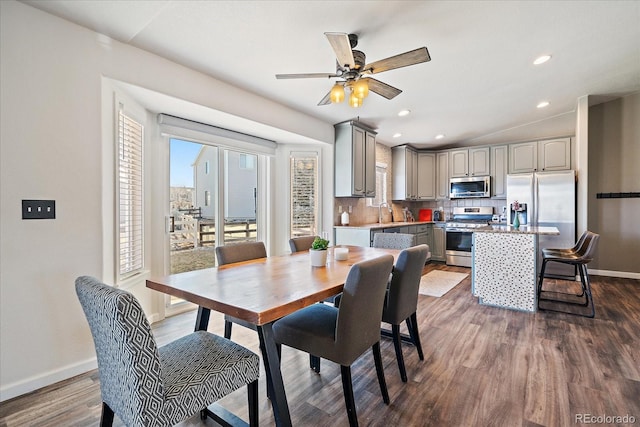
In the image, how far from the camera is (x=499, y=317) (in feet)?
10.4

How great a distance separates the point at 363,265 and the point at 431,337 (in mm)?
1716

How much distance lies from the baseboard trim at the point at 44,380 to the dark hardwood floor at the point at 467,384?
4 centimetres

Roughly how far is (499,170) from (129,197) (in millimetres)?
→ 5892

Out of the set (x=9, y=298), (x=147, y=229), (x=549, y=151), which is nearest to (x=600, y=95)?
(x=549, y=151)

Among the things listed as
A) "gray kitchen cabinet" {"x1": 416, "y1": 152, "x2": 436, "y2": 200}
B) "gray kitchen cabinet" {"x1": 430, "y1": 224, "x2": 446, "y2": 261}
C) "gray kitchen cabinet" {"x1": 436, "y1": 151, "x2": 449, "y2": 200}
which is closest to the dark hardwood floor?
"gray kitchen cabinet" {"x1": 430, "y1": 224, "x2": 446, "y2": 261}

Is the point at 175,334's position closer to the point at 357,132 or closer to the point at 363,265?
the point at 363,265

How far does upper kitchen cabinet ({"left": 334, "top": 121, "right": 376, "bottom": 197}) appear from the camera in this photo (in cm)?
446

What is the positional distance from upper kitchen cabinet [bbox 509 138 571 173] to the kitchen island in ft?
8.00

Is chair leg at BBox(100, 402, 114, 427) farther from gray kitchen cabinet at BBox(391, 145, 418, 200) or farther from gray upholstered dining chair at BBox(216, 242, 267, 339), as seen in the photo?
gray kitchen cabinet at BBox(391, 145, 418, 200)

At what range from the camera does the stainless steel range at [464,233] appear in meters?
5.52

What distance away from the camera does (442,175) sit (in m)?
6.30

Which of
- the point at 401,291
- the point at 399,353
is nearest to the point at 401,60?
the point at 401,291

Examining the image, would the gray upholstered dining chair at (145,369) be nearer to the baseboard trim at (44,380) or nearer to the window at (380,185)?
the baseboard trim at (44,380)

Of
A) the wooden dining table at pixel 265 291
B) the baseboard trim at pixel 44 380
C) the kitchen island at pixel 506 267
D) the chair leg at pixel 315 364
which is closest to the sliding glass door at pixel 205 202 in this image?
the baseboard trim at pixel 44 380
